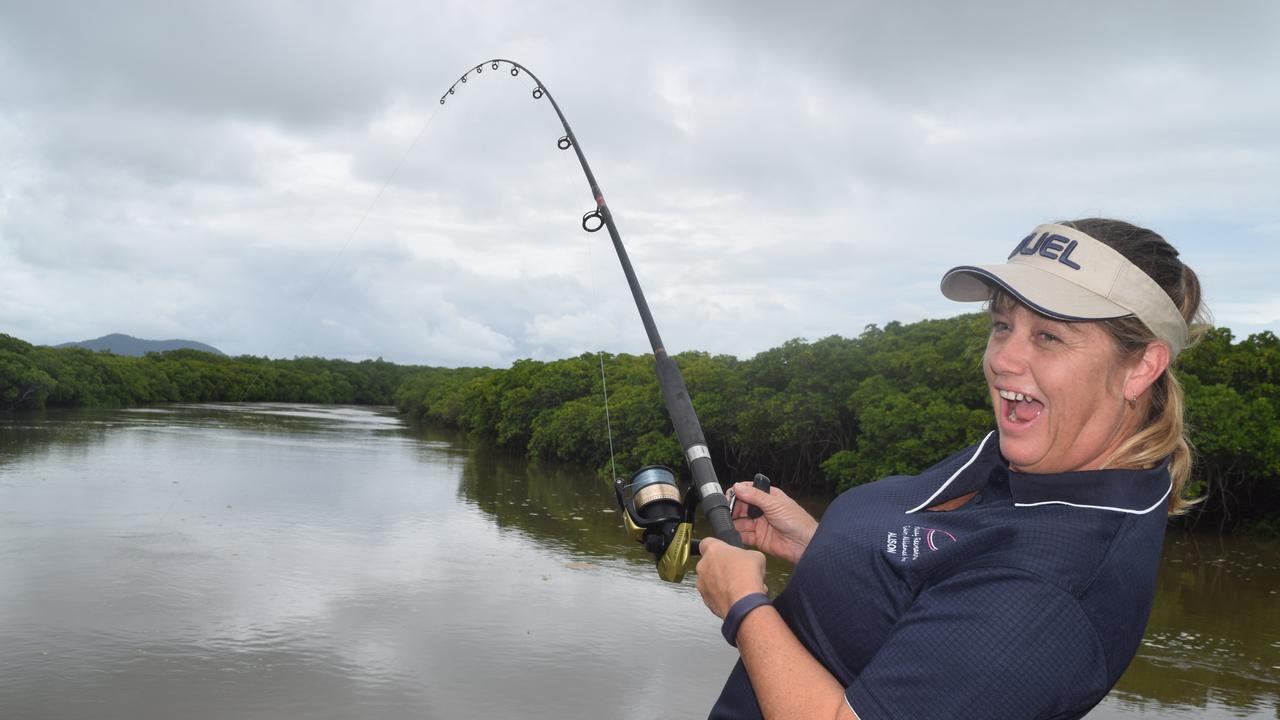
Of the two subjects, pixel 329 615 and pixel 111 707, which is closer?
pixel 111 707

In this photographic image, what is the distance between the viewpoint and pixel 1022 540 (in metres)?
1.61

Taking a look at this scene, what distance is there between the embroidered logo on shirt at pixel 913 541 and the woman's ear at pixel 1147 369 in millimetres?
464

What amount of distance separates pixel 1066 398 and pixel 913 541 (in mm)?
412

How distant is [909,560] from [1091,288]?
63 cm

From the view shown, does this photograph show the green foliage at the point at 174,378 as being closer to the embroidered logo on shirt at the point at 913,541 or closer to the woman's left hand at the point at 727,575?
the woman's left hand at the point at 727,575

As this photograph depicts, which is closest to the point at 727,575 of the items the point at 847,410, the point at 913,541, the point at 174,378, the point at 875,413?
the point at 913,541

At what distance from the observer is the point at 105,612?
12.5 metres

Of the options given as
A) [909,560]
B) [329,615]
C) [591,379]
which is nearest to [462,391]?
[591,379]

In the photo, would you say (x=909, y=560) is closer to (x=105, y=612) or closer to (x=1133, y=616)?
(x=1133, y=616)

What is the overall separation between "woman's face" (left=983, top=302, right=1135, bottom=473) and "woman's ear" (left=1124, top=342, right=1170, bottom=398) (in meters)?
0.01

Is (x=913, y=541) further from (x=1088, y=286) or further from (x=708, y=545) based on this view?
(x=1088, y=286)

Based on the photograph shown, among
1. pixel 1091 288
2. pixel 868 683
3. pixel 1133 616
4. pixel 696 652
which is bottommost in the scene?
pixel 696 652

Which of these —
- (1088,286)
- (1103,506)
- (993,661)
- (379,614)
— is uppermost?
(1088,286)

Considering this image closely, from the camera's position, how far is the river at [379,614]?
33.4 feet
